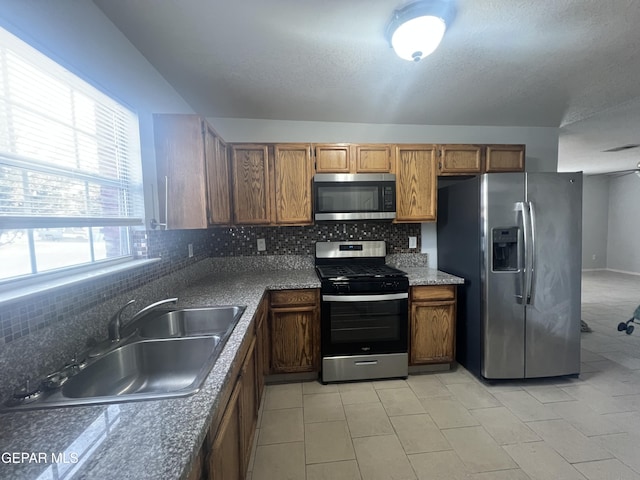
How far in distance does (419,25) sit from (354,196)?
130cm

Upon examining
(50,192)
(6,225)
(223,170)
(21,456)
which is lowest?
(21,456)

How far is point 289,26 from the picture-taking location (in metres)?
1.45

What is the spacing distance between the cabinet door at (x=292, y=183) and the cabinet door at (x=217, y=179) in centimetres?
43

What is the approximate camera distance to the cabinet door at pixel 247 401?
1314mm

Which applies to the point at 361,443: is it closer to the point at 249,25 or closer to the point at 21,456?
the point at 21,456

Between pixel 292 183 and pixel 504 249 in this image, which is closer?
pixel 504 249

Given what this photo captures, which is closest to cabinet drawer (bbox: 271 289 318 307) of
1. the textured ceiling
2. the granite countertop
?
the granite countertop

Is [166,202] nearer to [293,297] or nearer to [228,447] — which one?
[293,297]

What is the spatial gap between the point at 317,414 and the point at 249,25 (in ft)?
8.12

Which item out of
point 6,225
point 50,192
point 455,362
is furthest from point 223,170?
point 455,362

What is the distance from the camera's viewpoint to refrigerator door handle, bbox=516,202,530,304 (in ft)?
6.99

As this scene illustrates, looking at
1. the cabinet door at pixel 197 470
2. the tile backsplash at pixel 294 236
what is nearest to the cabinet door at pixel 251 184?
the tile backsplash at pixel 294 236

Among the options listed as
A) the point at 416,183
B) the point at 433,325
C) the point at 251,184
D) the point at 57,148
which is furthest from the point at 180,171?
the point at 433,325

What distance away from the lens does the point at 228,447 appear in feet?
3.41
